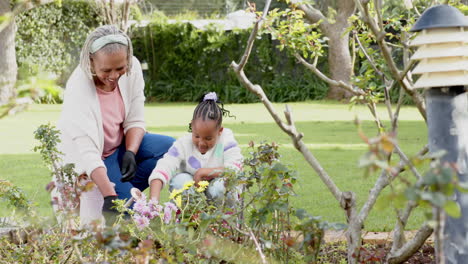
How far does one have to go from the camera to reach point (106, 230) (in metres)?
2.06

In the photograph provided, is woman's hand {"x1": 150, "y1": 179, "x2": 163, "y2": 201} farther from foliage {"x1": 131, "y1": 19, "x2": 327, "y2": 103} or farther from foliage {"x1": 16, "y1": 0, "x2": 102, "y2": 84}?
foliage {"x1": 16, "y1": 0, "x2": 102, "y2": 84}

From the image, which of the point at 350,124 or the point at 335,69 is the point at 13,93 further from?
the point at 335,69

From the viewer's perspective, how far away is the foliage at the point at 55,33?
18.9 meters

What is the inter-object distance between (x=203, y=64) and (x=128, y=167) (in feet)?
A: 49.9

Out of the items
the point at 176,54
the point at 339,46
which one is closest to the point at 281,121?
the point at 339,46

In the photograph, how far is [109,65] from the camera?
166 inches

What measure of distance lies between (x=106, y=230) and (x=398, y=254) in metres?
1.11

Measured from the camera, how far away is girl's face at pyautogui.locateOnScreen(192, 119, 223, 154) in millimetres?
4379

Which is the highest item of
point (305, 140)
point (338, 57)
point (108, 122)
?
point (108, 122)

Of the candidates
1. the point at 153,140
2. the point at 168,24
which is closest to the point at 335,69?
the point at 168,24

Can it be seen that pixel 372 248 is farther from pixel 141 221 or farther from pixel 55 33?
pixel 55 33

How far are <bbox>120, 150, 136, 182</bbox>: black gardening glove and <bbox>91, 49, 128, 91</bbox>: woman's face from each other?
1.47 ft

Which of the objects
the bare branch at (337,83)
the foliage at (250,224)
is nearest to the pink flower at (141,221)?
the foliage at (250,224)

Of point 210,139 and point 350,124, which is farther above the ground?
point 210,139
